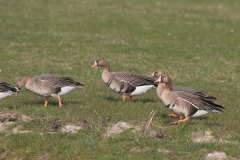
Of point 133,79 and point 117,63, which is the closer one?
point 133,79

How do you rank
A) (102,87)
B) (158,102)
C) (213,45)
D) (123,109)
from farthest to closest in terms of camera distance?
(213,45) < (102,87) < (158,102) < (123,109)

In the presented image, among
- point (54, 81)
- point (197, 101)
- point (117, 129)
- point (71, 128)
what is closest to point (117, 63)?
point (54, 81)

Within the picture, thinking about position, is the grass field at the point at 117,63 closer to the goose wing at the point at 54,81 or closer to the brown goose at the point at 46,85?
the brown goose at the point at 46,85

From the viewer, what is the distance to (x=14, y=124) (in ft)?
33.3

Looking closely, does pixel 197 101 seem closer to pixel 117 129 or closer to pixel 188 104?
pixel 188 104

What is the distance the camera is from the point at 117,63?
66.0 ft

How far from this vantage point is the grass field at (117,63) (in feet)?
29.8

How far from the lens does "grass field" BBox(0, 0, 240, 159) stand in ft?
29.8

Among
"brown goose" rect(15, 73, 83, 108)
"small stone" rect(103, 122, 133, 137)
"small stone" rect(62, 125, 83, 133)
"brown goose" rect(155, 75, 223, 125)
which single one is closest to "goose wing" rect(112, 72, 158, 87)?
"brown goose" rect(15, 73, 83, 108)

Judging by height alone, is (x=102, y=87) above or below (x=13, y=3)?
below

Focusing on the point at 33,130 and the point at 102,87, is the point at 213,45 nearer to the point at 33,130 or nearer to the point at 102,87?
the point at 102,87

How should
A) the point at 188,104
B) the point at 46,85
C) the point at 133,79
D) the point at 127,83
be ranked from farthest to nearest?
the point at 133,79
the point at 127,83
the point at 46,85
the point at 188,104

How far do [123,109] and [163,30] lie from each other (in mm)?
16720

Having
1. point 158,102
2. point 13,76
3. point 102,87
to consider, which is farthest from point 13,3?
point 158,102
